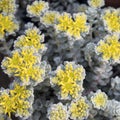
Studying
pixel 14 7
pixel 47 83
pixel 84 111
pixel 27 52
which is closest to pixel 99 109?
pixel 84 111

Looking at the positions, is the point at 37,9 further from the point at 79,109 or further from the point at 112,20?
the point at 79,109

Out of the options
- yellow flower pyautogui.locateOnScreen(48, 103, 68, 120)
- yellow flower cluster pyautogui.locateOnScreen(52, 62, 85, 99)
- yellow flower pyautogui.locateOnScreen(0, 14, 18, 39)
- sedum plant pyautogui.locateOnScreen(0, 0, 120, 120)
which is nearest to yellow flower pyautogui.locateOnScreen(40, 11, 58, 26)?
sedum plant pyautogui.locateOnScreen(0, 0, 120, 120)

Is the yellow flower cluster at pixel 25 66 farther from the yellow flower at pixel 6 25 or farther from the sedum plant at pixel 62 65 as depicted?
the yellow flower at pixel 6 25

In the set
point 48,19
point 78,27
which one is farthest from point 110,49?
point 48,19

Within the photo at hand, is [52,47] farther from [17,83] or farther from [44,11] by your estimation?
[17,83]

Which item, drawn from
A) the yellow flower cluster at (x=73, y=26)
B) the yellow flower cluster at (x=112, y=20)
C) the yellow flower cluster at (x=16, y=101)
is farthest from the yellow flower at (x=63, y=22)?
the yellow flower cluster at (x=16, y=101)

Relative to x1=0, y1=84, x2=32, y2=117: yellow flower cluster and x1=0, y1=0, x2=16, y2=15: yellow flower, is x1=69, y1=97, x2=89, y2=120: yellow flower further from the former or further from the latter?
x1=0, y1=0, x2=16, y2=15: yellow flower
